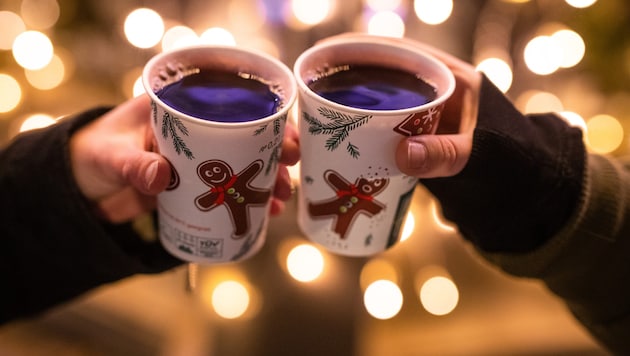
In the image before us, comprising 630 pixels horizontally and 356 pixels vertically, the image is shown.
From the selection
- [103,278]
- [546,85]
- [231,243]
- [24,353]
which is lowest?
[24,353]

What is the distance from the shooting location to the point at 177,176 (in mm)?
758

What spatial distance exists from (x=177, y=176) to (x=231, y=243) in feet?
0.41

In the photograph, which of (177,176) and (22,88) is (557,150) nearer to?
(177,176)

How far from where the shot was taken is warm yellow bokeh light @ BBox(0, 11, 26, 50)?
1.86 meters

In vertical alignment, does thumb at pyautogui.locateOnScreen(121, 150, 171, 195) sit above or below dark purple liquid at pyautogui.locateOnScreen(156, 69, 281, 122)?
below

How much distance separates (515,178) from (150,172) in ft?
1.52

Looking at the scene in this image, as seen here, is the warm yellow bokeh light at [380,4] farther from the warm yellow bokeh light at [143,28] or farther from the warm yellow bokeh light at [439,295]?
the warm yellow bokeh light at [439,295]

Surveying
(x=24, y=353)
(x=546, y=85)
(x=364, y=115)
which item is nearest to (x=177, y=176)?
(x=364, y=115)

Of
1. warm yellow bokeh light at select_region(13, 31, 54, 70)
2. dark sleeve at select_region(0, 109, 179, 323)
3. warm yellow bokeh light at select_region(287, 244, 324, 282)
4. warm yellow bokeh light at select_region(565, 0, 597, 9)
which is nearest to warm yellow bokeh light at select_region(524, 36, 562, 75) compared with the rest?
warm yellow bokeh light at select_region(565, 0, 597, 9)

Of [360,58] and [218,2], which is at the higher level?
[360,58]

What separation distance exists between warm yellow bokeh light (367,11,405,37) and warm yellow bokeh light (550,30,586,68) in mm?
439

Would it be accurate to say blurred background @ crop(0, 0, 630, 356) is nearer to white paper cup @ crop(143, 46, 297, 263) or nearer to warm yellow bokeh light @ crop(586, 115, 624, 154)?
warm yellow bokeh light @ crop(586, 115, 624, 154)

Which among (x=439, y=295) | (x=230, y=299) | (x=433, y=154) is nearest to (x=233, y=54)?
(x=433, y=154)

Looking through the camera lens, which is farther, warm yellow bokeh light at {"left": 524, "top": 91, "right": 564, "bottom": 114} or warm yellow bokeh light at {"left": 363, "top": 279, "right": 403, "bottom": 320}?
warm yellow bokeh light at {"left": 524, "top": 91, "right": 564, "bottom": 114}
